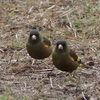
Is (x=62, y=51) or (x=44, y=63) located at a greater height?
(x=62, y=51)

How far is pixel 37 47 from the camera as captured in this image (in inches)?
322

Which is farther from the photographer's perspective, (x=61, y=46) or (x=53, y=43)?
(x=53, y=43)

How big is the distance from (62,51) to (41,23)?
9.42 feet

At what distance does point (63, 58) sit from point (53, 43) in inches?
76.6

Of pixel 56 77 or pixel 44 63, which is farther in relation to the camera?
pixel 44 63

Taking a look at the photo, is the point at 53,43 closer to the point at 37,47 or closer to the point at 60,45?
the point at 37,47

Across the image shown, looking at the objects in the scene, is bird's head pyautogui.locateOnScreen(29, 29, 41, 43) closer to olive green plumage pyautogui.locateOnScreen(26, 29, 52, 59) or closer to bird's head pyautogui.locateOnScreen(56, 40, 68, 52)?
olive green plumage pyautogui.locateOnScreen(26, 29, 52, 59)

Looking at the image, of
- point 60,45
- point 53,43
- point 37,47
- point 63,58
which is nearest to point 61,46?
point 60,45

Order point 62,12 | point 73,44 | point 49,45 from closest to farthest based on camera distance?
1. point 49,45
2. point 73,44
3. point 62,12

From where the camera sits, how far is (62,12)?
10.8 m

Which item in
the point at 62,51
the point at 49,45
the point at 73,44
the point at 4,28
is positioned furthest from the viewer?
the point at 4,28

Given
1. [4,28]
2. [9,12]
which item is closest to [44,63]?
[4,28]

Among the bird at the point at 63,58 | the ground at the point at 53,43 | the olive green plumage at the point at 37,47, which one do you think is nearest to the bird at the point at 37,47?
the olive green plumage at the point at 37,47

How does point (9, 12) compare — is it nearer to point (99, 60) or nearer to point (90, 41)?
point (90, 41)
